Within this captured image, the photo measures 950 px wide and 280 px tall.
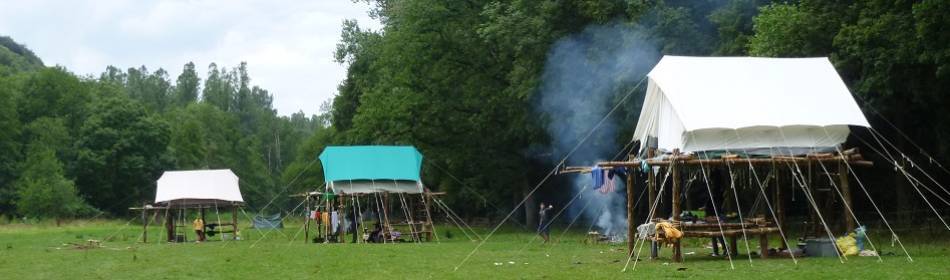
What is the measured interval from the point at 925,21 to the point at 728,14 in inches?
339

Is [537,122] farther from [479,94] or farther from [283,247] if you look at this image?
[283,247]

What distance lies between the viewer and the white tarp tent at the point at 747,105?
19.8 m

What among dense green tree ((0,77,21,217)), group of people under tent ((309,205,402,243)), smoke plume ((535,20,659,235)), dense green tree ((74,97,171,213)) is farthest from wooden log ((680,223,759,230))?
dense green tree ((74,97,171,213))

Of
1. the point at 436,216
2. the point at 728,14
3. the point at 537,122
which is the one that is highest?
the point at 728,14

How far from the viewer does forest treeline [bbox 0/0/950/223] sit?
83.4 ft

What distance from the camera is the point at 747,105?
2028 cm

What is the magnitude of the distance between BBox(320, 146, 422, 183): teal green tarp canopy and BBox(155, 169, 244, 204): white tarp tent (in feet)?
19.0

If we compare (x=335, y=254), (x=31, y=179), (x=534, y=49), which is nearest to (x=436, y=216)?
(x=534, y=49)

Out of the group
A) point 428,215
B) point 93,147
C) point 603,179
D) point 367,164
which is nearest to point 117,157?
point 93,147

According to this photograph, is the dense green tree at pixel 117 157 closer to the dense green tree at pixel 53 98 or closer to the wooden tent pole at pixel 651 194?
the dense green tree at pixel 53 98

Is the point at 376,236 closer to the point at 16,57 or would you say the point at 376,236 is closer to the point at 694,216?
the point at 694,216

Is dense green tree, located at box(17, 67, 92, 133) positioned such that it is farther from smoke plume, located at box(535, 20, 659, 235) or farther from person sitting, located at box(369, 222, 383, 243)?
person sitting, located at box(369, 222, 383, 243)

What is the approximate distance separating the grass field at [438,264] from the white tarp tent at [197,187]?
8236 millimetres

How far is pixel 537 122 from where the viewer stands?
38.9m
